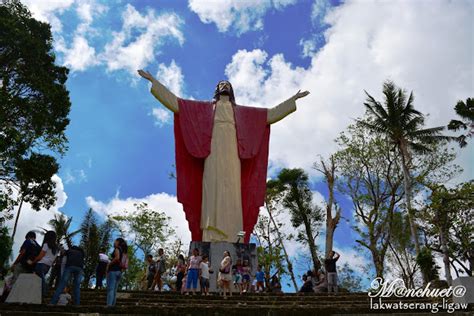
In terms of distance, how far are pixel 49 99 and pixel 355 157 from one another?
16.8 meters

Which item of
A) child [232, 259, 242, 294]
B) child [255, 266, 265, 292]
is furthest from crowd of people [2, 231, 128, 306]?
child [255, 266, 265, 292]

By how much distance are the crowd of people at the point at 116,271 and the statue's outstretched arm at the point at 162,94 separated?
17.7 ft

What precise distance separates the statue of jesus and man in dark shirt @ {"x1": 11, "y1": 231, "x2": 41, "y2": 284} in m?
6.73

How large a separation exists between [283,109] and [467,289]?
9.59 m

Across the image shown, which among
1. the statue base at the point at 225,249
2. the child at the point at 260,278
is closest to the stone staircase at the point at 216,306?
the child at the point at 260,278

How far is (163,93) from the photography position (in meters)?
15.7

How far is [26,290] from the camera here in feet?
26.7

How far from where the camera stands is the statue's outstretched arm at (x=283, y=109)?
16656mm

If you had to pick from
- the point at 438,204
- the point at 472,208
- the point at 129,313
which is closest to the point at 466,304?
the point at 129,313

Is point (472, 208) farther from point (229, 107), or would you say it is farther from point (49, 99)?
point (49, 99)

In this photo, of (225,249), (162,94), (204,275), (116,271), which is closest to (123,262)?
(116,271)

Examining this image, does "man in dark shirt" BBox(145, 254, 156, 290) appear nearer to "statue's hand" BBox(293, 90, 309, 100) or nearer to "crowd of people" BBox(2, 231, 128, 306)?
"crowd of people" BBox(2, 231, 128, 306)

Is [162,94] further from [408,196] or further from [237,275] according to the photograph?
[408,196]

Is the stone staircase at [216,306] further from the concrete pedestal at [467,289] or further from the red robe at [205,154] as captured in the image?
the red robe at [205,154]
